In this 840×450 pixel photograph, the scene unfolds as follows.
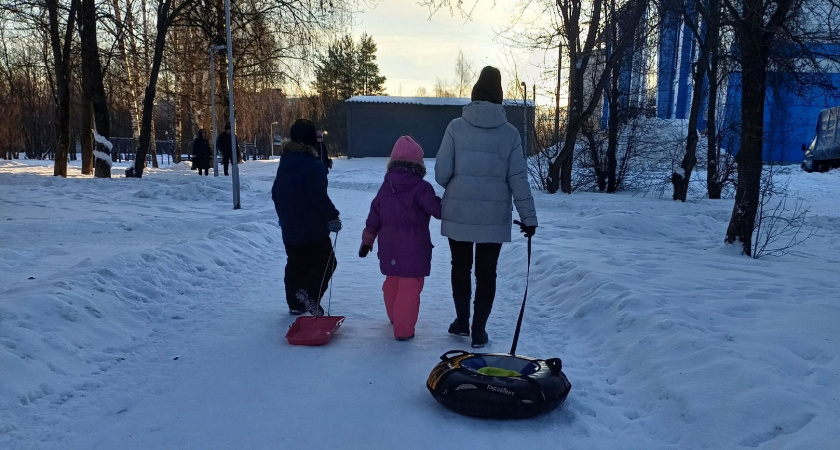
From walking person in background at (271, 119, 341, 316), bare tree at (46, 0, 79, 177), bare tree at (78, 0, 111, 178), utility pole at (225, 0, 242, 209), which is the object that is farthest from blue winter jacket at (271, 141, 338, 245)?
bare tree at (46, 0, 79, 177)

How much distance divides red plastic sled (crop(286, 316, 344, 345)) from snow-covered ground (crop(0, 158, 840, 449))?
0.30 feet

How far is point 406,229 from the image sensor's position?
15.0ft

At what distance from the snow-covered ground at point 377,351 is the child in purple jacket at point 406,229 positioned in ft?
1.07

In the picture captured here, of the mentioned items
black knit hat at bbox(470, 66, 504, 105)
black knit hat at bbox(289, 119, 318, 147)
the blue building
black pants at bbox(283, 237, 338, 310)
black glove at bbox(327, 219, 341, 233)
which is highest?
the blue building

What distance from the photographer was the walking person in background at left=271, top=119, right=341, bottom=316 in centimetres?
508

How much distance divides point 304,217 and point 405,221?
1022mm

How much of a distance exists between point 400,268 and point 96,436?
2302 millimetres

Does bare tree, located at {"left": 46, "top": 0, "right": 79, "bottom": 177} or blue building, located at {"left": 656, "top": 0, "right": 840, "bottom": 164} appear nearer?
blue building, located at {"left": 656, "top": 0, "right": 840, "bottom": 164}

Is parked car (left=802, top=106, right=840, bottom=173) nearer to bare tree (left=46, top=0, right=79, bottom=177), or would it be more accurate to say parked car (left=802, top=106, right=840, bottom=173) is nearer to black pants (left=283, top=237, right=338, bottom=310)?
black pants (left=283, top=237, right=338, bottom=310)

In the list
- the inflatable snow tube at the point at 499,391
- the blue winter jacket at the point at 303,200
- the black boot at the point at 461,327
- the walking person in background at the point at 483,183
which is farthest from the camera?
the blue winter jacket at the point at 303,200

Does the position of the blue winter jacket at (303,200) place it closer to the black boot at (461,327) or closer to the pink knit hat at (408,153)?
the pink knit hat at (408,153)

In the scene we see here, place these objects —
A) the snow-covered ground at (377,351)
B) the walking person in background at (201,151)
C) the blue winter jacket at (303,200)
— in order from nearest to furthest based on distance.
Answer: the snow-covered ground at (377,351) < the blue winter jacket at (303,200) < the walking person in background at (201,151)

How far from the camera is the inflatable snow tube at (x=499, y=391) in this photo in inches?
126

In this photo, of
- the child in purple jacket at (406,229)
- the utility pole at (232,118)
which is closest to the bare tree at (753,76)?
the child in purple jacket at (406,229)
